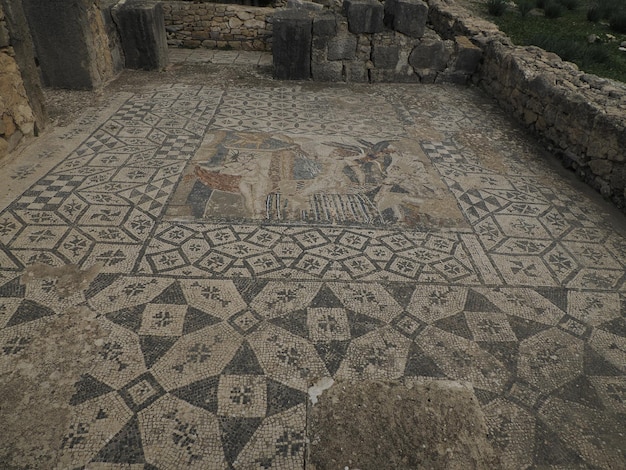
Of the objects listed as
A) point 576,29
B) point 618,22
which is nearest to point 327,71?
point 576,29

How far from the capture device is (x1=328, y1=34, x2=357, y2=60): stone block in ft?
19.3

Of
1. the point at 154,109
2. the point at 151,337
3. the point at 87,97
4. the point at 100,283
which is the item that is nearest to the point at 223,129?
the point at 154,109

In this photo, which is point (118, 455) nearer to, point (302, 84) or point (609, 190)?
point (609, 190)

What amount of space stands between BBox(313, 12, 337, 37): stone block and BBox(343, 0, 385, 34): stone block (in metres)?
0.23

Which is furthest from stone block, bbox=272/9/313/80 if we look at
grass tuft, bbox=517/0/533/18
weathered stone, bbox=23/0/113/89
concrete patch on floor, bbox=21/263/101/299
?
grass tuft, bbox=517/0/533/18

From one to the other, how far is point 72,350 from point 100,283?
50 centimetres

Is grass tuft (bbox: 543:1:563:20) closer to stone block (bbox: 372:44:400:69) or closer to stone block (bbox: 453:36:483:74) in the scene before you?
stone block (bbox: 453:36:483:74)

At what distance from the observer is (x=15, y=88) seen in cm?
376

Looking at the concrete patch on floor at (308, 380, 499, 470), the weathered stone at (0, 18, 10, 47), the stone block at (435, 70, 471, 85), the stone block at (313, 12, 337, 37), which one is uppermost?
the weathered stone at (0, 18, 10, 47)

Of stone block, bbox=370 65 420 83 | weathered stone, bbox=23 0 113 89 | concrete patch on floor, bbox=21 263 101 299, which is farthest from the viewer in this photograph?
stone block, bbox=370 65 420 83

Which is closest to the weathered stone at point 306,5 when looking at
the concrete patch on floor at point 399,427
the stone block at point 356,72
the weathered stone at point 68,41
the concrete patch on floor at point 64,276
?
the stone block at point 356,72

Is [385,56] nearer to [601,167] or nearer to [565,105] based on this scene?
[565,105]

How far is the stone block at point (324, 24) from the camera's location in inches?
223

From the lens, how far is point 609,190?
11.7 feet
